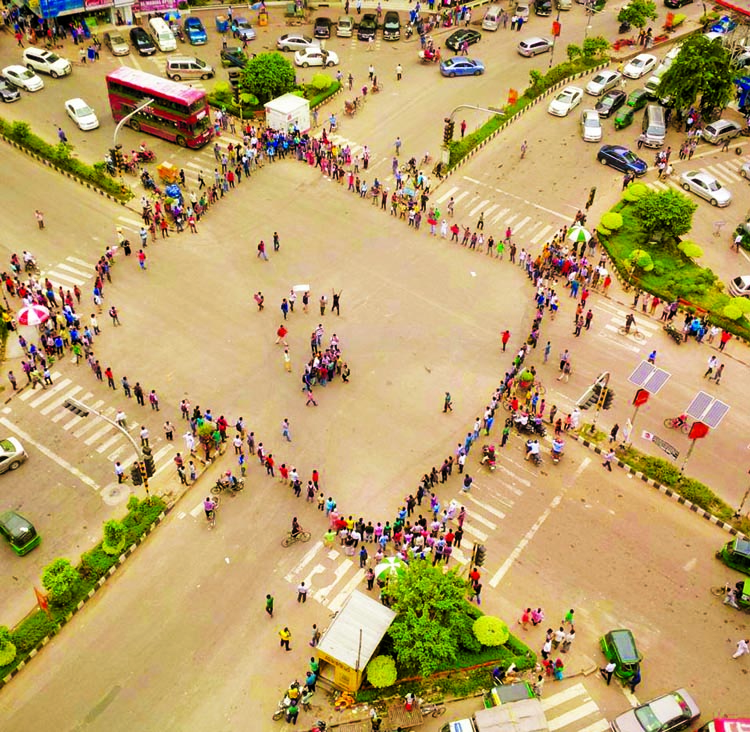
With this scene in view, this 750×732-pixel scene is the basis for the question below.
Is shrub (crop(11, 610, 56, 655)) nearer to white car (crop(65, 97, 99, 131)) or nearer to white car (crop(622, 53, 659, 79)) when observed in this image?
white car (crop(65, 97, 99, 131))

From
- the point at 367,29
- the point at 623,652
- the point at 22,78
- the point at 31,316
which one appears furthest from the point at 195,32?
the point at 623,652

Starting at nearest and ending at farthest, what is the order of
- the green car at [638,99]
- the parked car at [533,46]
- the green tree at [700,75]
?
the green tree at [700,75] → the green car at [638,99] → the parked car at [533,46]

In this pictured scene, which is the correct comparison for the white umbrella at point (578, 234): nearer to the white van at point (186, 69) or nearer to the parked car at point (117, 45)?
the white van at point (186, 69)

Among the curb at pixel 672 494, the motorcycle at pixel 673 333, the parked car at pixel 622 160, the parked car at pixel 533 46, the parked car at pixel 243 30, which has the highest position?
the parked car at pixel 243 30

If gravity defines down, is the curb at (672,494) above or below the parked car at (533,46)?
below

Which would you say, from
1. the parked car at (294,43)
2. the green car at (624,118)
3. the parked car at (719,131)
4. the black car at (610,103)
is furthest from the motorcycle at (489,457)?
the parked car at (294,43)
